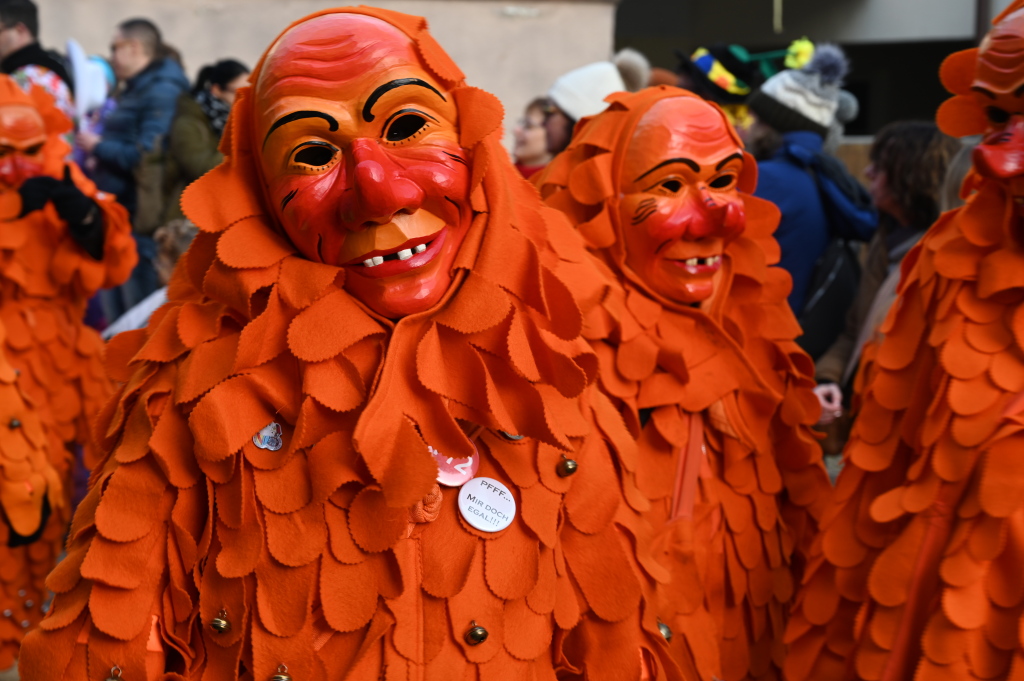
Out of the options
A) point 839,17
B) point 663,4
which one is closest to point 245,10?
point 663,4

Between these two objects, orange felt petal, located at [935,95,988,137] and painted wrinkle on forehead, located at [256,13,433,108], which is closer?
painted wrinkle on forehead, located at [256,13,433,108]

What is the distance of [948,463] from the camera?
2.14 metres

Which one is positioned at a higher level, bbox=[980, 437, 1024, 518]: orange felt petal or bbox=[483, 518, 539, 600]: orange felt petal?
bbox=[483, 518, 539, 600]: orange felt petal

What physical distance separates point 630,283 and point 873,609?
99cm

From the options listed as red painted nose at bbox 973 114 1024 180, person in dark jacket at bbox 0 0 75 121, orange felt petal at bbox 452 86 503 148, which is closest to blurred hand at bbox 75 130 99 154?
person in dark jacket at bbox 0 0 75 121

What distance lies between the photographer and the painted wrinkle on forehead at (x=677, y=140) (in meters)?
2.77

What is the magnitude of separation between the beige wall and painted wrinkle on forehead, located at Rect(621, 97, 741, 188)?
18.8 feet

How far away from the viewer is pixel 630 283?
9.29 ft

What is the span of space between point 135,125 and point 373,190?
501 cm

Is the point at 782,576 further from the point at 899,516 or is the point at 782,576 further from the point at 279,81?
the point at 279,81

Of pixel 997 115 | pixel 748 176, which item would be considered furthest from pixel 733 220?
pixel 997 115

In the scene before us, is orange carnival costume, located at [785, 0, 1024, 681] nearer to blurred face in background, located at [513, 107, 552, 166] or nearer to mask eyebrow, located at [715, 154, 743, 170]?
mask eyebrow, located at [715, 154, 743, 170]

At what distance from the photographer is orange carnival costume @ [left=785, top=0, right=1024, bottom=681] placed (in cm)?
204

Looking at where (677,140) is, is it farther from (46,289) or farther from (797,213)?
(46,289)
